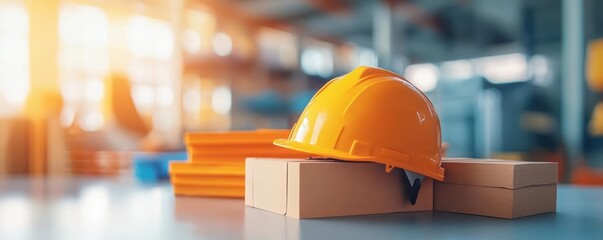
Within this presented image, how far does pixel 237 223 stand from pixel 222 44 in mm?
4408

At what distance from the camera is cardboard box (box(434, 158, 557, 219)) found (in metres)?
1.20

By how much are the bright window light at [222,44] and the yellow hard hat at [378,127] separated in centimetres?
414

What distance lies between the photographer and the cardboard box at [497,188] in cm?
120

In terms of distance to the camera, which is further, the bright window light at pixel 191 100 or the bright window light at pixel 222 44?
the bright window light at pixel 222 44

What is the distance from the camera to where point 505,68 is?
5324 mm

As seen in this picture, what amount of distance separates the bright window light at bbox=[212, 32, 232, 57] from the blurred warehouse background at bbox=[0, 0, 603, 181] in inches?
0.5

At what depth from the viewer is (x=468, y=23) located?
236 inches

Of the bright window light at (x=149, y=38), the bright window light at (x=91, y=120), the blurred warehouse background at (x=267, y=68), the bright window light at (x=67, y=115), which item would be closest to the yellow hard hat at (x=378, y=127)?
the blurred warehouse background at (x=267, y=68)

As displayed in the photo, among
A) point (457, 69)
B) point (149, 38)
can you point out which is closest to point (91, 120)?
point (149, 38)

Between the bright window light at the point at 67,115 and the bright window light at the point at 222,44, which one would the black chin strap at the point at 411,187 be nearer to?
the bright window light at the point at 67,115

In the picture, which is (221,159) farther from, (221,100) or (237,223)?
(221,100)

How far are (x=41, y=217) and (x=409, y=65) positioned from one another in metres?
4.44

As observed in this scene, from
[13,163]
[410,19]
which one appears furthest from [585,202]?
[410,19]

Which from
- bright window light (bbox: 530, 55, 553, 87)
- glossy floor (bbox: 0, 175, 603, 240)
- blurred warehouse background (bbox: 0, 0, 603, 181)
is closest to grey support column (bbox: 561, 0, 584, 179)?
blurred warehouse background (bbox: 0, 0, 603, 181)
